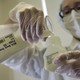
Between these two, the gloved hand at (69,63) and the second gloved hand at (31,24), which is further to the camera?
the second gloved hand at (31,24)

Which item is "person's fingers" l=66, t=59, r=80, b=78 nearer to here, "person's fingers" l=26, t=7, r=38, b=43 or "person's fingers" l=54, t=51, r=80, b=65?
"person's fingers" l=54, t=51, r=80, b=65

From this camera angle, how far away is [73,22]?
1117 millimetres

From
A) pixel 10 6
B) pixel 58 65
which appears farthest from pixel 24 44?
pixel 10 6

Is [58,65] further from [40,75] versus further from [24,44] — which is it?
[40,75]

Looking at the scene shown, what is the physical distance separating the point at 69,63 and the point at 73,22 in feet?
1.74

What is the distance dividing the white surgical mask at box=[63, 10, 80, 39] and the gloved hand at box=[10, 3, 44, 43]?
0.35 m

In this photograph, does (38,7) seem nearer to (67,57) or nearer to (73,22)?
(73,22)

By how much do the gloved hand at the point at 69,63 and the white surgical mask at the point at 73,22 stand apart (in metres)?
0.49

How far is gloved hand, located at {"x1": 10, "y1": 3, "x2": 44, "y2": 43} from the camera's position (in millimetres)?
743

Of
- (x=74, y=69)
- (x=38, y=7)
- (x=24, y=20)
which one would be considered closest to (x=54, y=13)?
(x=38, y=7)

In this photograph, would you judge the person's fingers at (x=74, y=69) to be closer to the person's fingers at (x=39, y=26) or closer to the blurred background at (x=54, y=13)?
the person's fingers at (x=39, y=26)

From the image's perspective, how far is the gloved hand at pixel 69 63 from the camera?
61 cm

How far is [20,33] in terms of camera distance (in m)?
0.78

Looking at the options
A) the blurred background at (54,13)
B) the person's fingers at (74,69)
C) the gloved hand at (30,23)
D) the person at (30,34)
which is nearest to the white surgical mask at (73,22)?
the blurred background at (54,13)
